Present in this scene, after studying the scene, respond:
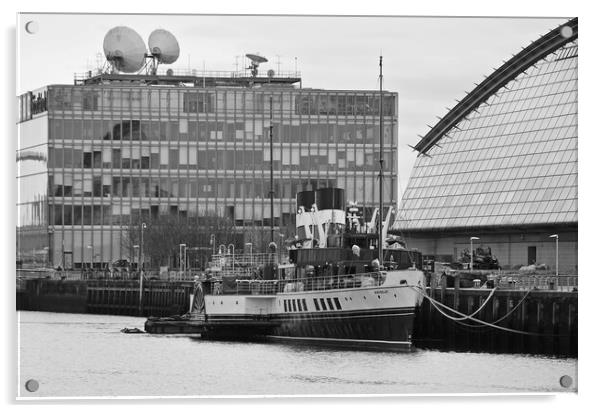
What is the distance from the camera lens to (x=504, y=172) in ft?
214

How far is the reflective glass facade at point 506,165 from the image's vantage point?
5400cm

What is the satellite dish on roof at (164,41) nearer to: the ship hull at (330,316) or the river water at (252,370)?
the river water at (252,370)

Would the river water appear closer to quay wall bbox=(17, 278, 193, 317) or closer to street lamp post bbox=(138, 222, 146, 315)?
quay wall bbox=(17, 278, 193, 317)

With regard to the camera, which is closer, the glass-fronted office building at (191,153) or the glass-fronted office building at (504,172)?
the glass-fronted office building at (504,172)

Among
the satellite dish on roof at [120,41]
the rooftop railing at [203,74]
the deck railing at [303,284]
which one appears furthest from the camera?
the rooftop railing at [203,74]

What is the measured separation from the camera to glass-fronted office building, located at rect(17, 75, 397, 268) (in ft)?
286

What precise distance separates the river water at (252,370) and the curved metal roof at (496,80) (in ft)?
26.4

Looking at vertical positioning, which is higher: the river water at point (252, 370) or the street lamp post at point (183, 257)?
the street lamp post at point (183, 257)

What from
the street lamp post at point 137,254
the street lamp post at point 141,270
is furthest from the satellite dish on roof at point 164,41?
the street lamp post at point 137,254

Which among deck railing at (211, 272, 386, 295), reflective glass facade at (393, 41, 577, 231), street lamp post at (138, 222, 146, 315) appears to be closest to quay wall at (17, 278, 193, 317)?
street lamp post at (138, 222, 146, 315)

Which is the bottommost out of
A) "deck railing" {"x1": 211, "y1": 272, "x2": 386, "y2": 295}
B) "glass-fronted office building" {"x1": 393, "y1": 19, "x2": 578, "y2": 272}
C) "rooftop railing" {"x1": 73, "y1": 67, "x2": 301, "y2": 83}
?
"deck railing" {"x1": 211, "y1": 272, "x2": 386, "y2": 295}

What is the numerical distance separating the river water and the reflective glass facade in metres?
9.51
